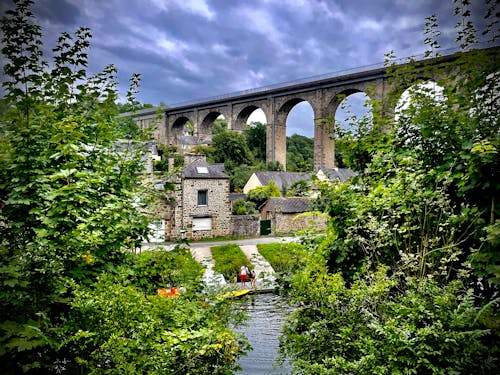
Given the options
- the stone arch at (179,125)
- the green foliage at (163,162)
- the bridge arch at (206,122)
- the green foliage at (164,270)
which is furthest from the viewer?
the stone arch at (179,125)

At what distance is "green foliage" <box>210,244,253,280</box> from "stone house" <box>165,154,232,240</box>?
2.94m

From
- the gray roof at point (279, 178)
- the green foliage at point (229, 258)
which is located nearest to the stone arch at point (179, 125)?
the gray roof at point (279, 178)

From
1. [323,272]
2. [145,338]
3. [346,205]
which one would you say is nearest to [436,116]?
[346,205]

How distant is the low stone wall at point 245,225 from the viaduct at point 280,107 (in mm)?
10018

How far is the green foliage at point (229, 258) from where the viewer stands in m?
14.1

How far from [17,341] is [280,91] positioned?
40.7 meters

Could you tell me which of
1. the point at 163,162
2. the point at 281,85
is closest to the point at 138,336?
the point at 163,162

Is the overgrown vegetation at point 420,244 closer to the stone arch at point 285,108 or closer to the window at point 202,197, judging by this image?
the window at point 202,197

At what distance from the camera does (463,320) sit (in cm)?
254

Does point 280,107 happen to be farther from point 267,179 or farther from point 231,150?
point 267,179

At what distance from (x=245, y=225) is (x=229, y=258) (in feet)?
21.5

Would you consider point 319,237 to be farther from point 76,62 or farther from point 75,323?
point 76,62

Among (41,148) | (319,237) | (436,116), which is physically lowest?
(319,237)

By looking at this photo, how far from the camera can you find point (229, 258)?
51.9 ft
